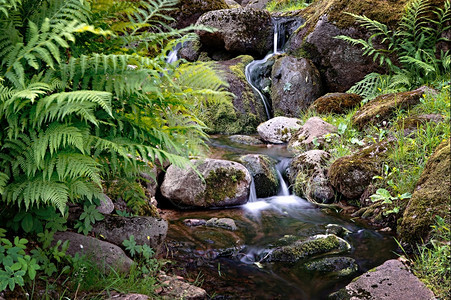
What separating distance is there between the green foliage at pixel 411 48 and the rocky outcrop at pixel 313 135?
1.69 m

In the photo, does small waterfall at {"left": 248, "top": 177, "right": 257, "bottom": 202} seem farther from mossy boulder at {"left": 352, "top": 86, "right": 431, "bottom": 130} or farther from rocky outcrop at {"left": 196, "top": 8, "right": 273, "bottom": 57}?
rocky outcrop at {"left": 196, "top": 8, "right": 273, "bottom": 57}

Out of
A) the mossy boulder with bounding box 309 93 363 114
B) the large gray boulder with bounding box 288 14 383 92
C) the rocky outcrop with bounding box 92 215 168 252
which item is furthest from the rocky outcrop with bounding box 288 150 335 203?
the large gray boulder with bounding box 288 14 383 92

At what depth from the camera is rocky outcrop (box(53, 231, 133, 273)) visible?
2389 mm

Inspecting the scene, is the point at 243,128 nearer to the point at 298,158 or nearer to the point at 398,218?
the point at 298,158

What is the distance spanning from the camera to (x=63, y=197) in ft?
5.82

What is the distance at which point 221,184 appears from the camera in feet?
17.6

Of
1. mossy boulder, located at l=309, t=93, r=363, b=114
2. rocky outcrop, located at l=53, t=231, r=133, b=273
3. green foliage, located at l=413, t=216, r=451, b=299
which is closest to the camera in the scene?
rocky outcrop, located at l=53, t=231, r=133, b=273

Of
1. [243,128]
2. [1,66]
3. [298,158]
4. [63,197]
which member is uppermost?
[1,66]

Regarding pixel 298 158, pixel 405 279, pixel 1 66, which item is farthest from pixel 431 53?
pixel 1 66

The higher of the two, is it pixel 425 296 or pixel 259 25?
pixel 259 25

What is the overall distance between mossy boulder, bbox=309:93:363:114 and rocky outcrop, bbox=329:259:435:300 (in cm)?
536

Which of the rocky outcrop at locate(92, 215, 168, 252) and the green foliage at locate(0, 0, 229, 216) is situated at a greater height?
the green foliage at locate(0, 0, 229, 216)

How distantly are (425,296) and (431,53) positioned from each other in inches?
249

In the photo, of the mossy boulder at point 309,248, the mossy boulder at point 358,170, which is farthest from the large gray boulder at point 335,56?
the mossy boulder at point 309,248
